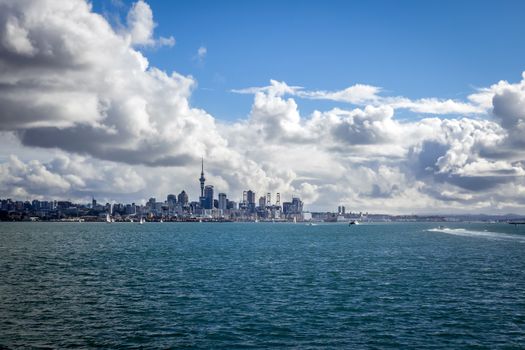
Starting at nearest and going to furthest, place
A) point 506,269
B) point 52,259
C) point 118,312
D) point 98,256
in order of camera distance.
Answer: point 118,312 < point 506,269 < point 52,259 < point 98,256

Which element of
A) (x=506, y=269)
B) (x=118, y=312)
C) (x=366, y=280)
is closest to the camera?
(x=118, y=312)

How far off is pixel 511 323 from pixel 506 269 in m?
49.6

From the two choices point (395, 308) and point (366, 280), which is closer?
point (395, 308)

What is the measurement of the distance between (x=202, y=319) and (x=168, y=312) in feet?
16.7

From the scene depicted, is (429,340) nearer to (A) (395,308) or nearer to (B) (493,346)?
(B) (493,346)

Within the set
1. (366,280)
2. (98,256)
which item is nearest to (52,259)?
(98,256)

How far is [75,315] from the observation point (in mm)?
49781

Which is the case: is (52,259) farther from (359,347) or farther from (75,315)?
(359,347)

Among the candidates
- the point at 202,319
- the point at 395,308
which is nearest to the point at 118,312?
the point at 202,319

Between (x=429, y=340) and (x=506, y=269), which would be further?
(x=506, y=269)

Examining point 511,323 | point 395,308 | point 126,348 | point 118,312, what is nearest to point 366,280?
point 395,308

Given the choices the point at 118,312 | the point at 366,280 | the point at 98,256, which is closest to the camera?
the point at 118,312

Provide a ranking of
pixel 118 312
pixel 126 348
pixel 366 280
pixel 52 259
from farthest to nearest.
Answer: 1. pixel 52 259
2. pixel 366 280
3. pixel 118 312
4. pixel 126 348

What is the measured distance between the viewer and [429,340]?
41312 millimetres
